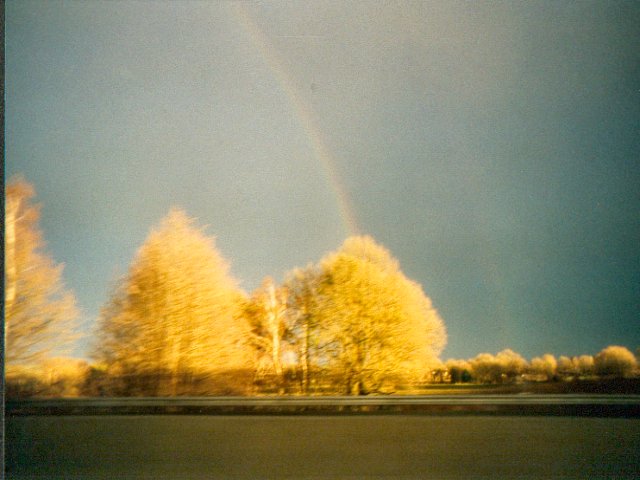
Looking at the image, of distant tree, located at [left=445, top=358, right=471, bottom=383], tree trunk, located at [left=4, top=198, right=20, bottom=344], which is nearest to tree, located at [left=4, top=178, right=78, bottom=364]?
tree trunk, located at [left=4, top=198, right=20, bottom=344]

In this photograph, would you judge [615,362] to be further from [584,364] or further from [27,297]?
[27,297]

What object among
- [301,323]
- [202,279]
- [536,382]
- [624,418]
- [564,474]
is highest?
[202,279]

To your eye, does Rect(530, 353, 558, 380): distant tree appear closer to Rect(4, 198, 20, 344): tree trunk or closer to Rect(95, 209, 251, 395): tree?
Rect(95, 209, 251, 395): tree

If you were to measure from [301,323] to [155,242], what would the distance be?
227 cm

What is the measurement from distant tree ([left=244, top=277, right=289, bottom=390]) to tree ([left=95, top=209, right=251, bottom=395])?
14 centimetres

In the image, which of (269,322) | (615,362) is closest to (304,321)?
(269,322)

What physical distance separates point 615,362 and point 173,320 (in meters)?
5.62

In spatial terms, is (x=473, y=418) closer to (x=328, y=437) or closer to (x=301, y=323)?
(x=328, y=437)

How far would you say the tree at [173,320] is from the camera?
7.02 meters

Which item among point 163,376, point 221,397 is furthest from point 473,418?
point 163,376

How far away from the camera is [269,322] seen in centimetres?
717

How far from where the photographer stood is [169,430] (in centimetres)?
565

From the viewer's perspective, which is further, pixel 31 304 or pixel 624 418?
pixel 31 304

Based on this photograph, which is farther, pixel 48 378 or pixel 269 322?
pixel 269 322
